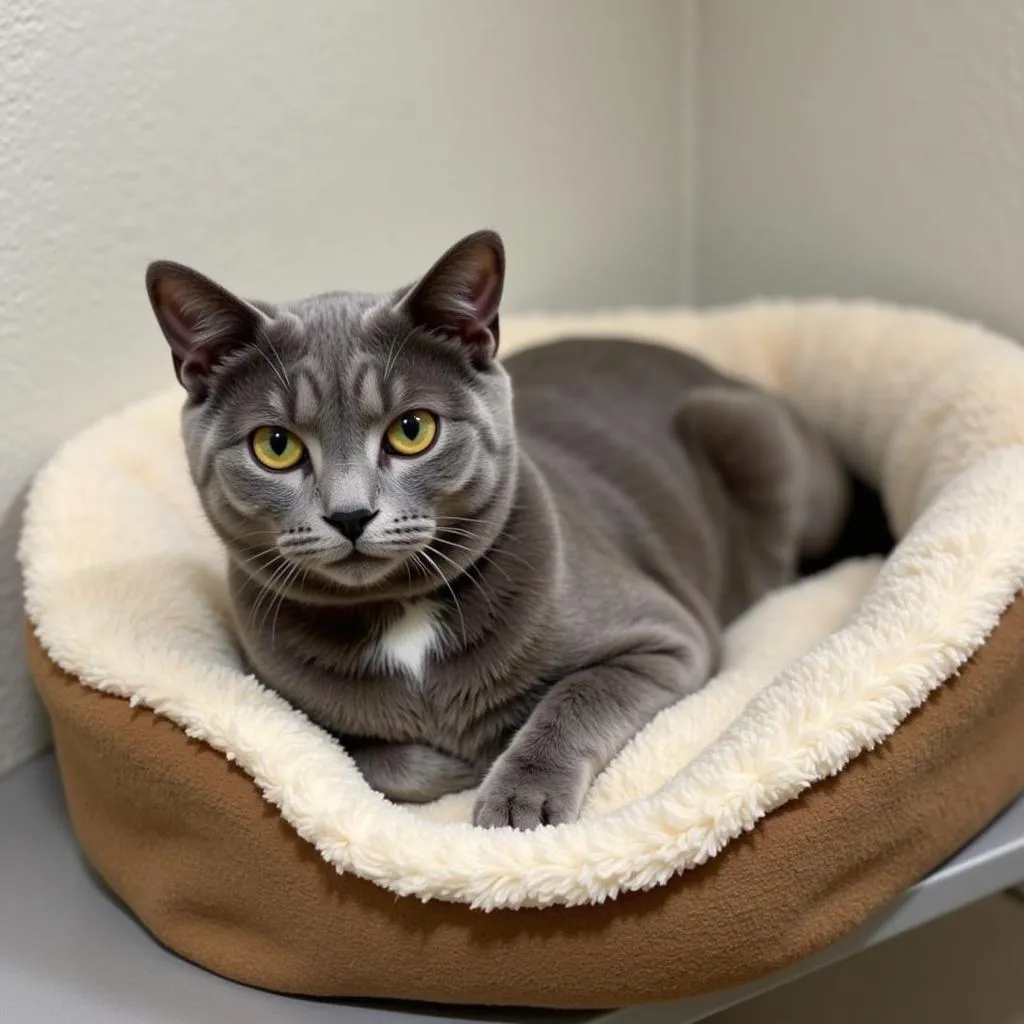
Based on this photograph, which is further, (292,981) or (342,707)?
(342,707)

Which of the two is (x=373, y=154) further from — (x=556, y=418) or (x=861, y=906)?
(x=861, y=906)

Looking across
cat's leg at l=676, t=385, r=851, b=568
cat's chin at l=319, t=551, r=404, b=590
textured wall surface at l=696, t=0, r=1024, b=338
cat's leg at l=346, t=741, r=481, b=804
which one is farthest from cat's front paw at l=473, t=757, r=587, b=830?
textured wall surface at l=696, t=0, r=1024, b=338

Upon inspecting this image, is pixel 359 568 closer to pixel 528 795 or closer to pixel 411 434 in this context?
pixel 411 434

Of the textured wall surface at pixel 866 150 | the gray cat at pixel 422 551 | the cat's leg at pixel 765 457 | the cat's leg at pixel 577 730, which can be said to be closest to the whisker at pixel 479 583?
the gray cat at pixel 422 551

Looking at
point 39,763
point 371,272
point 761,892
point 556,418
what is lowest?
point 39,763

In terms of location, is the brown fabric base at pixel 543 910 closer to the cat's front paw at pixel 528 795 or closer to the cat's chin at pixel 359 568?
the cat's front paw at pixel 528 795

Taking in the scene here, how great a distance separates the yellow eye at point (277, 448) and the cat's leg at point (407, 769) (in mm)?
306

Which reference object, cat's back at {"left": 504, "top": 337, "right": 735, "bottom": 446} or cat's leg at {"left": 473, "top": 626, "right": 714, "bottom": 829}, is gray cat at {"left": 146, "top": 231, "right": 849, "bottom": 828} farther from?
cat's back at {"left": 504, "top": 337, "right": 735, "bottom": 446}

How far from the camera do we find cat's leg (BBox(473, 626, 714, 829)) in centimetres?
97

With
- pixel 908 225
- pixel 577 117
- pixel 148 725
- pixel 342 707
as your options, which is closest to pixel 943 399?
pixel 908 225

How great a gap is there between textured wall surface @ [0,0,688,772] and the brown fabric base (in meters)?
0.39

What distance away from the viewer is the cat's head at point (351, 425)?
935mm

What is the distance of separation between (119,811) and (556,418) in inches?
26.6

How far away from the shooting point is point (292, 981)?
0.98m
